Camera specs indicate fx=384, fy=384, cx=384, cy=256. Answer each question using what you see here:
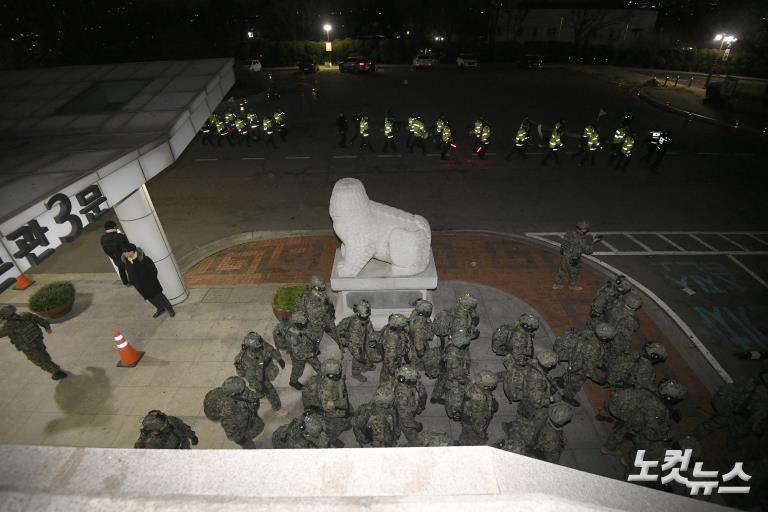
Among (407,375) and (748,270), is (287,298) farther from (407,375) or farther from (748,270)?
(748,270)

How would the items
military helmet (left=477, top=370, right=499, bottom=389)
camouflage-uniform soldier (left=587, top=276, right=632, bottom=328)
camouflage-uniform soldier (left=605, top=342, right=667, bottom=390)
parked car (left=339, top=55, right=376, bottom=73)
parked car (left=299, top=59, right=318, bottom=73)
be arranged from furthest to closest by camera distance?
parked car (left=339, top=55, right=376, bottom=73) < parked car (left=299, top=59, right=318, bottom=73) < camouflage-uniform soldier (left=587, top=276, right=632, bottom=328) < camouflage-uniform soldier (left=605, top=342, right=667, bottom=390) < military helmet (left=477, top=370, right=499, bottom=389)

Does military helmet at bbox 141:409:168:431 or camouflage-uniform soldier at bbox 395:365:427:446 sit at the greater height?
military helmet at bbox 141:409:168:431

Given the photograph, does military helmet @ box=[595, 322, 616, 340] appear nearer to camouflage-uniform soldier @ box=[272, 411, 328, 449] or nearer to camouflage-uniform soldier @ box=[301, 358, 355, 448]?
camouflage-uniform soldier @ box=[301, 358, 355, 448]

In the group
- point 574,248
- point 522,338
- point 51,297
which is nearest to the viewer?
point 522,338

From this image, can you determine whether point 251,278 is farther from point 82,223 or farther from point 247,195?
point 247,195

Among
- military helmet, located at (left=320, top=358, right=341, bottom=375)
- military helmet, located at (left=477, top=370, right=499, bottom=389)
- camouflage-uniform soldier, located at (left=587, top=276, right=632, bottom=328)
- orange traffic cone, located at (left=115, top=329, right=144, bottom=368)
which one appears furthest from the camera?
orange traffic cone, located at (left=115, top=329, right=144, bottom=368)

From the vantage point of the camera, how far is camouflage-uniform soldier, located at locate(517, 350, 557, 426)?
5.22m

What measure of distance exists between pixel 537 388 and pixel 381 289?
3.05 meters

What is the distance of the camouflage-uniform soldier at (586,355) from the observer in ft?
19.1

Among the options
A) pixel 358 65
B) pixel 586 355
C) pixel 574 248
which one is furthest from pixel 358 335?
pixel 358 65

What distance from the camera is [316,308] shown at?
260 inches

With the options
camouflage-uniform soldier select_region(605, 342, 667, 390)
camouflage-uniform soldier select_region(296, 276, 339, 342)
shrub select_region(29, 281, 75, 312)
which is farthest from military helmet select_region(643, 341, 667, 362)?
shrub select_region(29, 281, 75, 312)

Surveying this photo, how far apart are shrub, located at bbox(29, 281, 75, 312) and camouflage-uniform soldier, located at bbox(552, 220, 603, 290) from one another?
10.9 metres

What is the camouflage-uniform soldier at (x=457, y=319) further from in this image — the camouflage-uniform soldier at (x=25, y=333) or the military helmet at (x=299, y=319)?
the camouflage-uniform soldier at (x=25, y=333)
